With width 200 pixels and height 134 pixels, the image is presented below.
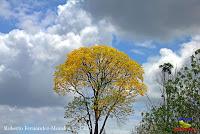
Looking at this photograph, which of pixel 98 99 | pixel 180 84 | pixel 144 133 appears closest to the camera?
pixel 180 84

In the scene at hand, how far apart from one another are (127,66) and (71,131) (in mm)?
7772

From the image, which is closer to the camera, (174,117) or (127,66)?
(174,117)

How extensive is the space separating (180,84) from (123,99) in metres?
11.7

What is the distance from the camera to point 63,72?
41062 mm

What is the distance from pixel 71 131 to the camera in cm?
4075

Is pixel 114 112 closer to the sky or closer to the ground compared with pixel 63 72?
closer to the ground

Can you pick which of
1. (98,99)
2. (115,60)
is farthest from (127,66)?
(98,99)

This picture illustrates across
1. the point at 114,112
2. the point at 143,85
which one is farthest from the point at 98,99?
the point at 143,85

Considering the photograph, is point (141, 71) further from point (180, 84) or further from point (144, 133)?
point (180, 84)

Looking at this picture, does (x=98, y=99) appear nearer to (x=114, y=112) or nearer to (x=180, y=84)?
(x=114, y=112)

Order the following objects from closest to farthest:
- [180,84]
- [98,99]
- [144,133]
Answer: [180,84] → [144,133] → [98,99]

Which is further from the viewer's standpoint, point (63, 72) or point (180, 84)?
point (63, 72)

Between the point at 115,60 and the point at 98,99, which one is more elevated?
the point at 115,60

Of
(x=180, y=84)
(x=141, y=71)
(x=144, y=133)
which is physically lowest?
(x=144, y=133)
